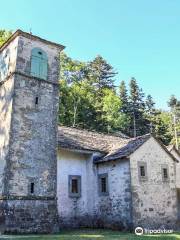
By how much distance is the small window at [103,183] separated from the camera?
21.8 m

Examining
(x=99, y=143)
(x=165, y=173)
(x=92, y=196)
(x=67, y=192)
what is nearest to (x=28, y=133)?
(x=67, y=192)

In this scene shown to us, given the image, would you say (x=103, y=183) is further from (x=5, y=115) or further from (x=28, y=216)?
(x=5, y=115)

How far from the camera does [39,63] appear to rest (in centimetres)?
2077

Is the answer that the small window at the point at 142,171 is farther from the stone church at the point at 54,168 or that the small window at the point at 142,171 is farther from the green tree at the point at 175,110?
the green tree at the point at 175,110

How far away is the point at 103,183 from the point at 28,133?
22.1 feet

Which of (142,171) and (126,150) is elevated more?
(126,150)

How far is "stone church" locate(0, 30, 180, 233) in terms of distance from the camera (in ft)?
58.3

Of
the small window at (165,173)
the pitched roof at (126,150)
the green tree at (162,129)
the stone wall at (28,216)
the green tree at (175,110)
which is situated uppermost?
the green tree at (175,110)

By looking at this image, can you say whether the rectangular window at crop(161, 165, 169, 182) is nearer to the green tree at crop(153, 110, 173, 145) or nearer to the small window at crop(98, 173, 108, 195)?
the small window at crop(98, 173, 108, 195)

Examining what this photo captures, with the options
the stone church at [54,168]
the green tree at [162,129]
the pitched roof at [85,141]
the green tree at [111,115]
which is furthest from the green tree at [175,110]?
the stone church at [54,168]

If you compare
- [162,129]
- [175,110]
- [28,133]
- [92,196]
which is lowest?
[92,196]

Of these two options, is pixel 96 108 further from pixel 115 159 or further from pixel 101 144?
pixel 115 159

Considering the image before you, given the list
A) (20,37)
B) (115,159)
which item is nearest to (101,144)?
(115,159)

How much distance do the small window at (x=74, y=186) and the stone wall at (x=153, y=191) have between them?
411 centimetres
